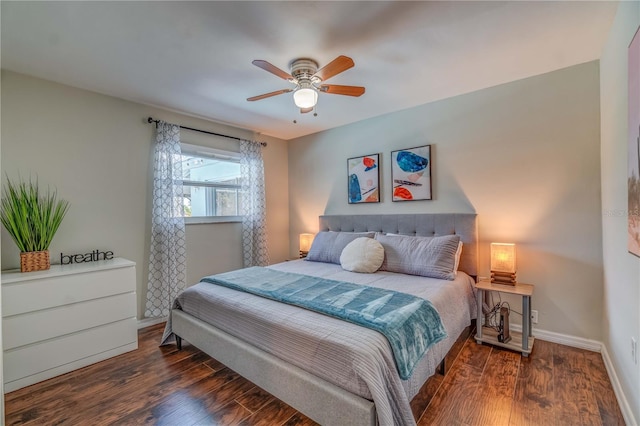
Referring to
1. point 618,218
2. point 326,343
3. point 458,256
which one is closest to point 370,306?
point 326,343

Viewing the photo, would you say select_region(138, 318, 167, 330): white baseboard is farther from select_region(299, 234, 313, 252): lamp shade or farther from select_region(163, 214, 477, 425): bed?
select_region(299, 234, 313, 252): lamp shade

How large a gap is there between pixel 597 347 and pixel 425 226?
5.61 feet

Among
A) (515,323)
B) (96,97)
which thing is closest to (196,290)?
(96,97)

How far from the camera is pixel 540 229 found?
2.70m

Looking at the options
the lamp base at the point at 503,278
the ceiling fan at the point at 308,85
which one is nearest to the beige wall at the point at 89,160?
the ceiling fan at the point at 308,85

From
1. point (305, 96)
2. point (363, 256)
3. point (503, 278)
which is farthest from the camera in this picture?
point (363, 256)

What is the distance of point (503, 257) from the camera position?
2.67 m

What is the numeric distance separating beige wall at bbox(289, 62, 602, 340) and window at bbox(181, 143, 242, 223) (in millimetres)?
2338

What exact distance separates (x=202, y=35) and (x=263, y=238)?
271cm

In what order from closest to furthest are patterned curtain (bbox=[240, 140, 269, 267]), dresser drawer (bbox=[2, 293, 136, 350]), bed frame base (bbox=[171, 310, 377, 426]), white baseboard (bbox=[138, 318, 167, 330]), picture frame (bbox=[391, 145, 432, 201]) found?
bed frame base (bbox=[171, 310, 377, 426]), dresser drawer (bbox=[2, 293, 136, 350]), white baseboard (bbox=[138, 318, 167, 330]), picture frame (bbox=[391, 145, 432, 201]), patterned curtain (bbox=[240, 140, 269, 267])

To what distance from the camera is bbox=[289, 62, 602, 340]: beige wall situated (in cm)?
249

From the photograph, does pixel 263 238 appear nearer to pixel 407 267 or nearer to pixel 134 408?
pixel 407 267

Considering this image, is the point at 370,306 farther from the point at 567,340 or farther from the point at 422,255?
the point at 567,340

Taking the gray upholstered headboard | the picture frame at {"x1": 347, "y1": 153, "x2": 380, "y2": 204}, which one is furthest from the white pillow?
the picture frame at {"x1": 347, "y1": 153, "x2": 380, "y2": 204}
